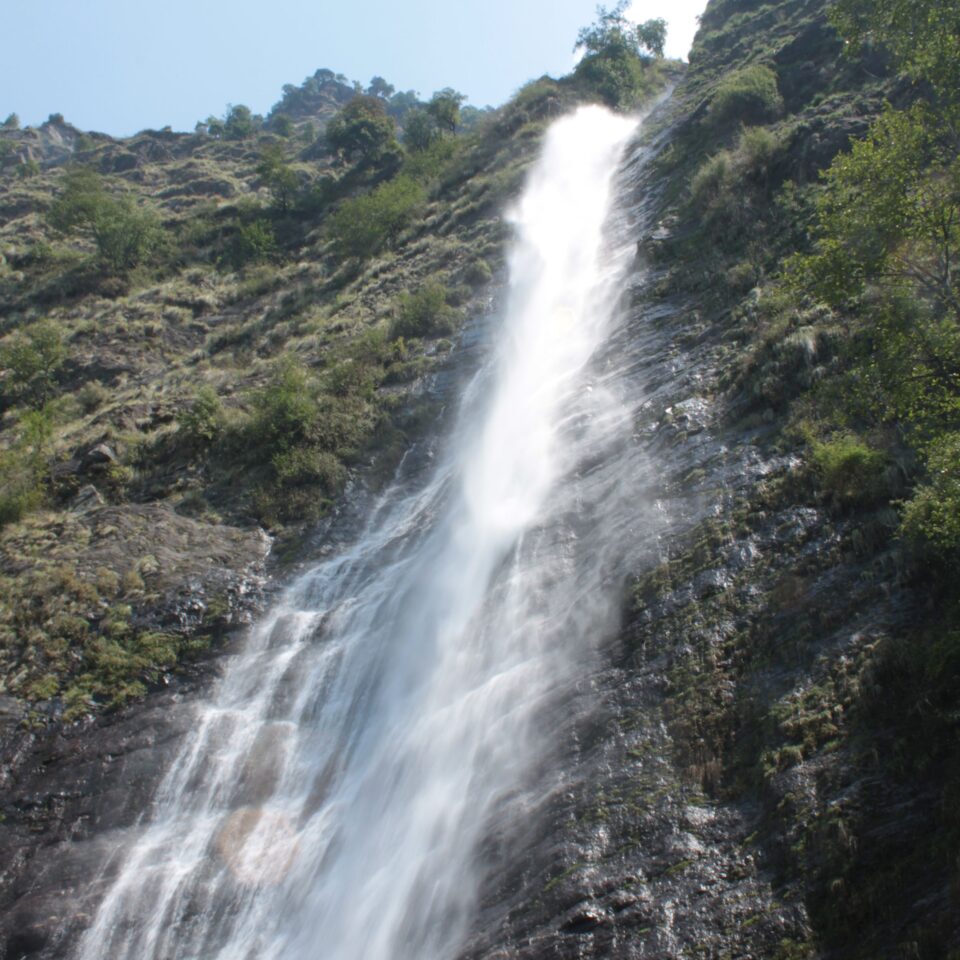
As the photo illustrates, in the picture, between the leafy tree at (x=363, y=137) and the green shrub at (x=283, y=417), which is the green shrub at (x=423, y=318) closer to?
the green shrub at (x=283, y=417)

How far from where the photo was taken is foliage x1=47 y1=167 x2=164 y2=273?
52.5m

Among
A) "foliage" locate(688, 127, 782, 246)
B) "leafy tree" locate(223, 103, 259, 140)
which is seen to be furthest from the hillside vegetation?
"leafy tree" locate(223, 103, 259, 140)

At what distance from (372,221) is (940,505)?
44.5m

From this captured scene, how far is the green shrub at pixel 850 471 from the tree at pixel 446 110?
73.7m

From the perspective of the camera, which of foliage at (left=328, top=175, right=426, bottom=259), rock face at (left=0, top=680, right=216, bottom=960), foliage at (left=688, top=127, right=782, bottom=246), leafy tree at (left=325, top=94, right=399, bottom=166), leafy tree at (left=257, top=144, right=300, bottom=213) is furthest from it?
leafy tree at (left=325, top=94, right=399, bottom=166)

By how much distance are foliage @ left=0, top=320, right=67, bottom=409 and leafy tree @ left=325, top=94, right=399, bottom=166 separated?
143ft

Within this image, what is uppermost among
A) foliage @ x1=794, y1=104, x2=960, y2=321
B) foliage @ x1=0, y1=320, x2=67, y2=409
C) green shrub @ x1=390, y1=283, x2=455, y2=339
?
foliage @ x1=0, y1=320, x2=67, y2=409

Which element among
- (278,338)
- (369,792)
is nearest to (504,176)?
(278,338)

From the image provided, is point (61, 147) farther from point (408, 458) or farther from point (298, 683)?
point (298, 683)

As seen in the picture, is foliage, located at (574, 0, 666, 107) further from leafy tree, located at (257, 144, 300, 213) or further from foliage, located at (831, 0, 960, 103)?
foliage, located at (831, 0, 960, 103)

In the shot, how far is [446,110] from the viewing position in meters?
78.5

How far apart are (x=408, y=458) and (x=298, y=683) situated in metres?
10.5

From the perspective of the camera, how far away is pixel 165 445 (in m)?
28.0

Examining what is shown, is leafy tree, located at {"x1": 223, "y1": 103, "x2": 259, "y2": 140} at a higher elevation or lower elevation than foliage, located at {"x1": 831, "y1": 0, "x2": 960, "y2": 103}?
higher
